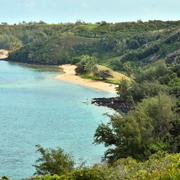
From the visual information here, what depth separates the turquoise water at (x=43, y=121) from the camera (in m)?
68.9

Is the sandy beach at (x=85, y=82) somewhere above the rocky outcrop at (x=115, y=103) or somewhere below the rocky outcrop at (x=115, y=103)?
below

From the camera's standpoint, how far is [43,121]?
93812 mm

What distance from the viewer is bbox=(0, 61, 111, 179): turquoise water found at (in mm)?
68875

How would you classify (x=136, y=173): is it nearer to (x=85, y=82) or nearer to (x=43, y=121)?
(x=43, y=121)

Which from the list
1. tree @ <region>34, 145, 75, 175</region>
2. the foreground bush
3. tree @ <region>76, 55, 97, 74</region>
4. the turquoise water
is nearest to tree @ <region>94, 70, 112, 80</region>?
tree @ <region>76, 55, 97, 74</region>

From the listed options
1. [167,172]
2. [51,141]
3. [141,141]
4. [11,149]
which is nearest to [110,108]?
[51,141]

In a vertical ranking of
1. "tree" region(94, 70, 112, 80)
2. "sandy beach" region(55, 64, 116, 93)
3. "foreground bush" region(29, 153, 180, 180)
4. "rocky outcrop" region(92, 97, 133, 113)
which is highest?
"foreground bush" region(29, 153, 180, 180)

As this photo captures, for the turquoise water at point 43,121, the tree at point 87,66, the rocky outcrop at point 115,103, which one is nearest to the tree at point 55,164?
the turquoise water at point 43,121

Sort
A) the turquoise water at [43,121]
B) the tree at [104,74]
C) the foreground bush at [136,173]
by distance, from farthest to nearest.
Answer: the tree at [104,74] < the turquoise water at [43,121] < the foreground bush at [136,173]

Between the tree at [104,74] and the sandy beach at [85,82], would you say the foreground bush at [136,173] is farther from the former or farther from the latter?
the tree at [104,74]

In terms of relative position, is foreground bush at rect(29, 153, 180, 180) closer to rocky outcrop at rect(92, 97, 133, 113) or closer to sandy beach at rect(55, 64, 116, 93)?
rocky outcrop at rect(92, 97, 133, 113)

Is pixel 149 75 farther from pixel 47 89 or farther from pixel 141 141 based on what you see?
pixel 141 141

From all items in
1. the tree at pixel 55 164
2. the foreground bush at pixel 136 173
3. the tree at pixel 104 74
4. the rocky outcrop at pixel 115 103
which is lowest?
the rocky outcrop at pixel 115 103

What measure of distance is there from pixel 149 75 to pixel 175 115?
5359 cm
